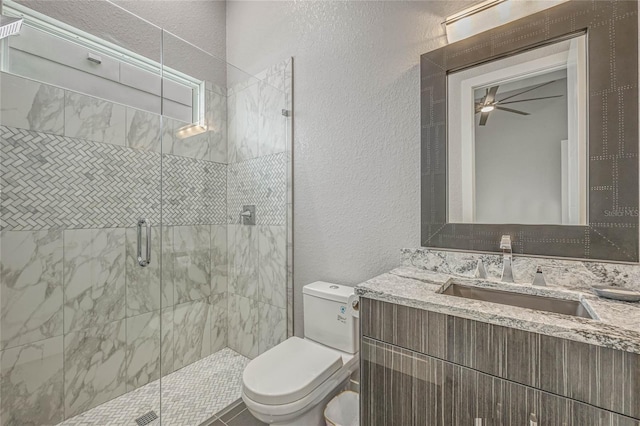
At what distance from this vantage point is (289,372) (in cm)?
128

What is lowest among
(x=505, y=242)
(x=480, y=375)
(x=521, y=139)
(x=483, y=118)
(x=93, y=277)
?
(x=480, y=375)

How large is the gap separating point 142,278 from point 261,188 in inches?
38.3

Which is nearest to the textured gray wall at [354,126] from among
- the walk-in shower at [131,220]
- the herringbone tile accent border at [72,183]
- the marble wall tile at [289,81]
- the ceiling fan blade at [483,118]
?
the marble wall tile at [289,81]

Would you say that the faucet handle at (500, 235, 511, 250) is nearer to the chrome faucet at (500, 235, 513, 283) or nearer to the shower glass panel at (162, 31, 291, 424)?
the chrome faucet at (500, 235, 513, 283)

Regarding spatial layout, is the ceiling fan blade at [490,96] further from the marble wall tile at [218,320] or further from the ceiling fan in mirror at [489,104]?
the marble wall tile at [218,320]

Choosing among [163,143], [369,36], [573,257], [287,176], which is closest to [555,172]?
[573,257]

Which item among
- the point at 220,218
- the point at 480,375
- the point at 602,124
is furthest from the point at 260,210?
the point at 602,124

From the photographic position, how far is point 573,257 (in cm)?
105

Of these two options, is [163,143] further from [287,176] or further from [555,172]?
[555,172]

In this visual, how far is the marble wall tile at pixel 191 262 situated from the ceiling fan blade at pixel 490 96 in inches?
74.7

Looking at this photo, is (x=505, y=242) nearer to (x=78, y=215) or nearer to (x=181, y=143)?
(x=181, y=143)

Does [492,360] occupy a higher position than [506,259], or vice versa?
[506,259]

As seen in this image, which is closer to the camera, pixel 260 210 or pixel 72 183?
pixel 72 183

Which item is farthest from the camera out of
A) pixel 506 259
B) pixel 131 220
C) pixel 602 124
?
pixel 131 220
